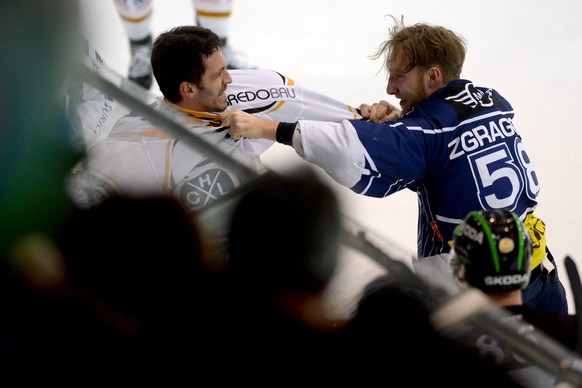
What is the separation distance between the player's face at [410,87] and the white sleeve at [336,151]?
0.34 metres

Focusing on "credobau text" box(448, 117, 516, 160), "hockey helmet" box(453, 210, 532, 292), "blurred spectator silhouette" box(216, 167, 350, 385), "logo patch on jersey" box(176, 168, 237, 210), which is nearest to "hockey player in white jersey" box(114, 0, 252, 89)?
"credobau text" box(448, 117, 516, 160)

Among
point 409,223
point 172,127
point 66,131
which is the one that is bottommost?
point 409,223

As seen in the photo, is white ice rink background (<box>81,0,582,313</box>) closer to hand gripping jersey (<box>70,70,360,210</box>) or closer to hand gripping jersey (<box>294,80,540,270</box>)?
hand gripping jersey (<box>70,70,360,210</box>)

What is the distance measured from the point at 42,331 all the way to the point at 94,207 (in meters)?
0.09

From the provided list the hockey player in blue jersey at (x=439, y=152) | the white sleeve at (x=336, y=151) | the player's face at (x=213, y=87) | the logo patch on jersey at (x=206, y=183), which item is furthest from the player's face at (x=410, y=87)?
the logo patch on jersey at (x=206, y=183)

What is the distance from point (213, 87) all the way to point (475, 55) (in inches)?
72.4

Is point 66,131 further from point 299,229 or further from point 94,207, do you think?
point 299,229

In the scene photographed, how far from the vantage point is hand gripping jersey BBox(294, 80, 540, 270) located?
6.43 ft

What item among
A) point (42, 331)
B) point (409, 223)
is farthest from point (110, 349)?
point (409, 223)

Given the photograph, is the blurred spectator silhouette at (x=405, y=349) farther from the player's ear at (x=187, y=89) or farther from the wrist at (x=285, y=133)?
the player's ear at (x=187, y=89)

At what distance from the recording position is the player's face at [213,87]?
2.19 meters

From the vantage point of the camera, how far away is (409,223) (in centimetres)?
279

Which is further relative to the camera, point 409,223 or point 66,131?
point 409,223

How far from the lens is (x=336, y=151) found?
1956 mm
